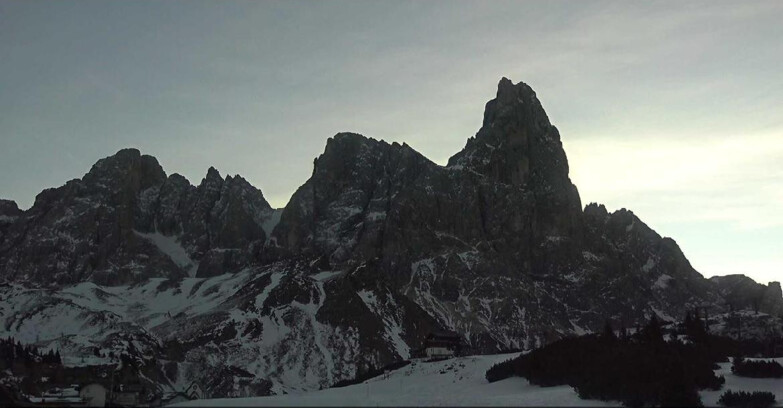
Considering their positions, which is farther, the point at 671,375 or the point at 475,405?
the point at 671,375

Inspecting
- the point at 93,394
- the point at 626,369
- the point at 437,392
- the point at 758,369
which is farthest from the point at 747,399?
the point at 93,394

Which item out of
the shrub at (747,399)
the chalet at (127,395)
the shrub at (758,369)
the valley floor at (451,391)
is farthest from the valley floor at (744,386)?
the chalet at (127,395)

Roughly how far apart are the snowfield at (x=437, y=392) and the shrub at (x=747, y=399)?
15480mm

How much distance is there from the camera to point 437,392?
420 feet

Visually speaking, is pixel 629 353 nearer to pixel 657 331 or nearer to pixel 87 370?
pixel 657 331

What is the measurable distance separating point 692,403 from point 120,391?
281ft

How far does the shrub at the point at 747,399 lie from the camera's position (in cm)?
10294

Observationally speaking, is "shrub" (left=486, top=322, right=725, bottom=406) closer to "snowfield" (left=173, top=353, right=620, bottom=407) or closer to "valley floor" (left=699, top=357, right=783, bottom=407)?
"valley floor" (left=699, top=357, right=783, bottom=407)

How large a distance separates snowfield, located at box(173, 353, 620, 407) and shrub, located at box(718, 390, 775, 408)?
15.5 meters

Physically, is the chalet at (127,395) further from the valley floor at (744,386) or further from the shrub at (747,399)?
the shrub at (747,399)

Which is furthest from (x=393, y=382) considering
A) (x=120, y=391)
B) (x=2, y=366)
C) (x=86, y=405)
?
(x=2, y=366)

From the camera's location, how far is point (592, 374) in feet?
347

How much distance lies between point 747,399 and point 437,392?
43496mm

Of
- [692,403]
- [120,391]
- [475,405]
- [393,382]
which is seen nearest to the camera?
[475,405]
